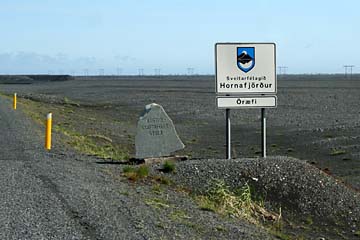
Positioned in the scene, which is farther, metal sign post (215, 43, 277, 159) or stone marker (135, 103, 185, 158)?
metal sign post (215, 43, 277, 159)

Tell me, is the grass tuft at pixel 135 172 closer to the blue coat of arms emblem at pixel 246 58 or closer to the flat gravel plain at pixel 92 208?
the flat gravel plain at pixel 92 208

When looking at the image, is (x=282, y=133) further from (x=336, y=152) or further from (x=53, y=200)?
(x=53, y=200)

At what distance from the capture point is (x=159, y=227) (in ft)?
32.8

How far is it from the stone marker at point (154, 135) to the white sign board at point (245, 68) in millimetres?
1622

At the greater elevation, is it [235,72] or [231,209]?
[235,72]

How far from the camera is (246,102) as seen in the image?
1780 centimetres

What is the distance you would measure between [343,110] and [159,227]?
157 ft

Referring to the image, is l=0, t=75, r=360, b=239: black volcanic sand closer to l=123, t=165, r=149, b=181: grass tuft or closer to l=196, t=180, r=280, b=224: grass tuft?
l=196, t=180, r=280, b=224: grass tuft

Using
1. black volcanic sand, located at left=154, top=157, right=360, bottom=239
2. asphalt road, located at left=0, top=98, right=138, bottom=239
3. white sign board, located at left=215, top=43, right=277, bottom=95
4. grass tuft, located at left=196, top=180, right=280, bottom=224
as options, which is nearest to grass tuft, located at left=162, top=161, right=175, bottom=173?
black volcanic sand, located at left=154, top=157, right=360, bottom=239

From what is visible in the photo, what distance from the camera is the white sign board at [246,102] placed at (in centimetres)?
1772

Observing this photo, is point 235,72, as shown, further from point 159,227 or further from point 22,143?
point 159,227

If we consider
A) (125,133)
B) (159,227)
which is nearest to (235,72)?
(159,227)

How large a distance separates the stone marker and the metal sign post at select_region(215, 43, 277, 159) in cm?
149

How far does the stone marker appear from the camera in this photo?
17.1 metres
